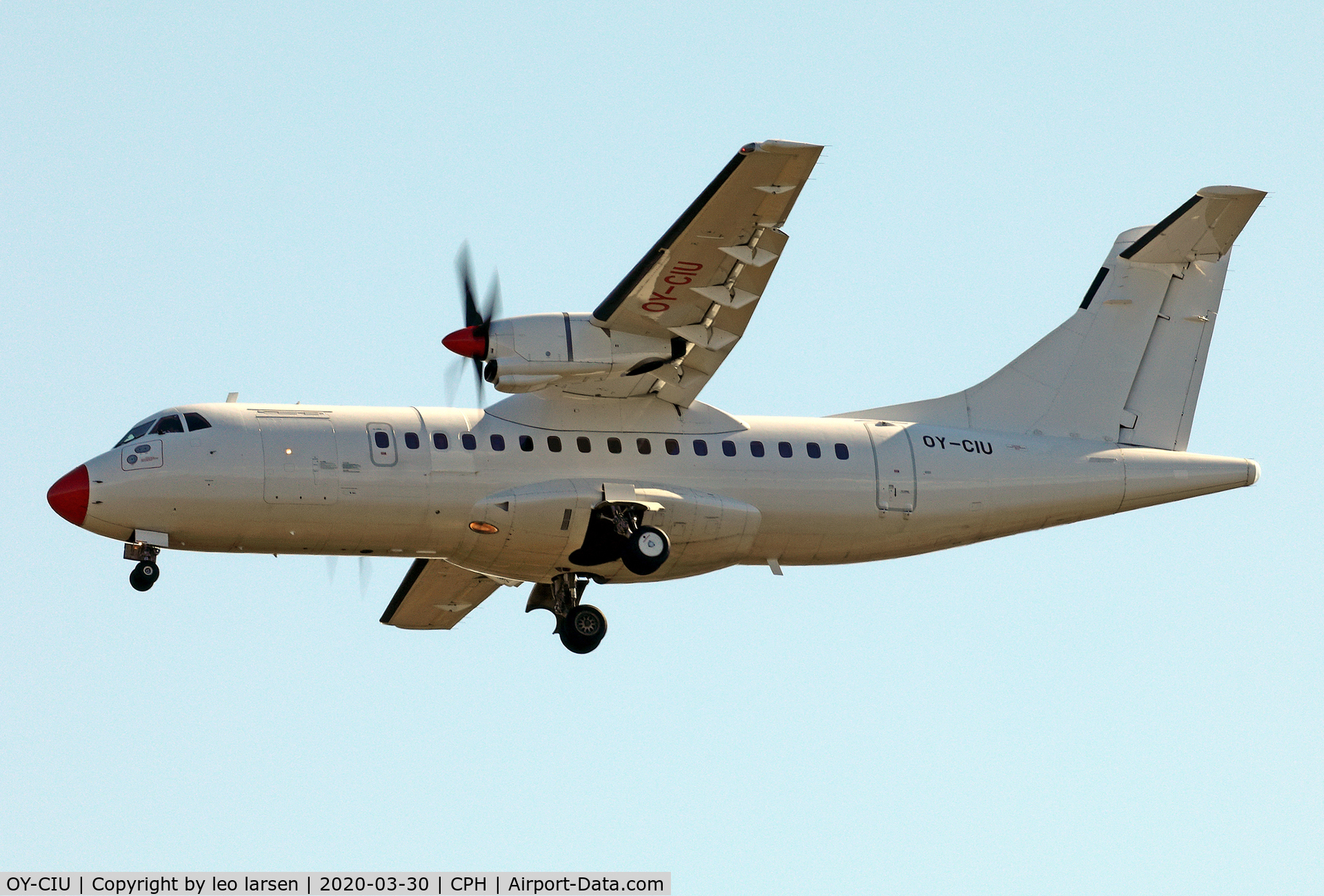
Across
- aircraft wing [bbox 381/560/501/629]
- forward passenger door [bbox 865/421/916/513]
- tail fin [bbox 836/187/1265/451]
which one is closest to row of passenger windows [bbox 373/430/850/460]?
forward passenger door [bbox 865/421/916/513]

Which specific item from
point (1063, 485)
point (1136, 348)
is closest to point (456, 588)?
point (1063, 485)

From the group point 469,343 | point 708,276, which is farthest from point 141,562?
point 708,276

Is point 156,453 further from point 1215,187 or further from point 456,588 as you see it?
point 1215,187

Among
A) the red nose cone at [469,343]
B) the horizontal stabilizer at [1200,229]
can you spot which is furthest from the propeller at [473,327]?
the horizontal stabilizer at [1200,229]

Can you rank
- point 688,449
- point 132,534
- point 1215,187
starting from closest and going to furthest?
point 132,534, point 688,449, point 1215,187

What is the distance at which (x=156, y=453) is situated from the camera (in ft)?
66.3

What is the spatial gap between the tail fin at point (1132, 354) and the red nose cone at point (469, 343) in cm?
510

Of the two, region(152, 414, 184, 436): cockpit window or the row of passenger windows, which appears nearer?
region(152, 414, 184, 436): cockpit window

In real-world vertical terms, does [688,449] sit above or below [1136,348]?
below

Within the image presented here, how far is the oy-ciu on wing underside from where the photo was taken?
19.5 metres

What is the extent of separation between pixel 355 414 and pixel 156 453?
220 cm

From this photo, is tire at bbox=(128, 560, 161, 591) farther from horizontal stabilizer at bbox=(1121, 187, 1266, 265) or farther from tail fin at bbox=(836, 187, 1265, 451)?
horizontal stabilizer at bbox=(1121, 187, 1266, 265)

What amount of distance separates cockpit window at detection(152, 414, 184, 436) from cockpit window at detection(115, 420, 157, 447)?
0.09 m

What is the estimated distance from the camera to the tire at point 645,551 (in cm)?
2098
